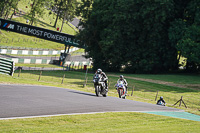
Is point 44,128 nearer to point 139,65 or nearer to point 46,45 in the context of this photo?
point 139,65

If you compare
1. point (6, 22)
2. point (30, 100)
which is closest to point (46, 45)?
point (6, 22)

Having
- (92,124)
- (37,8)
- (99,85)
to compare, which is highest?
(37,8)

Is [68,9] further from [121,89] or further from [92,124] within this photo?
[92,124]

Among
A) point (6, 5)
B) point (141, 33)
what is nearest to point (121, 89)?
point (141, 33)

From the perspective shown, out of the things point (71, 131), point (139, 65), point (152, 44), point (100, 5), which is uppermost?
point (100, 5)

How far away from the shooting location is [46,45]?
81938 millimetres

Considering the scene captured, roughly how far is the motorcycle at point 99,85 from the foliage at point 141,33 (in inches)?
1115

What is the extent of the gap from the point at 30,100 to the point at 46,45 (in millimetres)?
70294

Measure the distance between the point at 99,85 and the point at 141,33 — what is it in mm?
31513

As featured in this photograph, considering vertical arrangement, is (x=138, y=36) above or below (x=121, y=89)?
above

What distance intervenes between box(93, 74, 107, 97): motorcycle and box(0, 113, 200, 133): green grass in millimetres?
6080

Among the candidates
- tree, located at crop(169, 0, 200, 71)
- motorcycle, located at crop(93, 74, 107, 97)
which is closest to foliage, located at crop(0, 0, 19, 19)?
tree, located at crop(169, 0, 200, 71)

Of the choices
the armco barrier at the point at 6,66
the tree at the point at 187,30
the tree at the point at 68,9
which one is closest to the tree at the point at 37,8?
the tree at the point at 68,9

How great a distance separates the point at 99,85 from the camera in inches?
747
